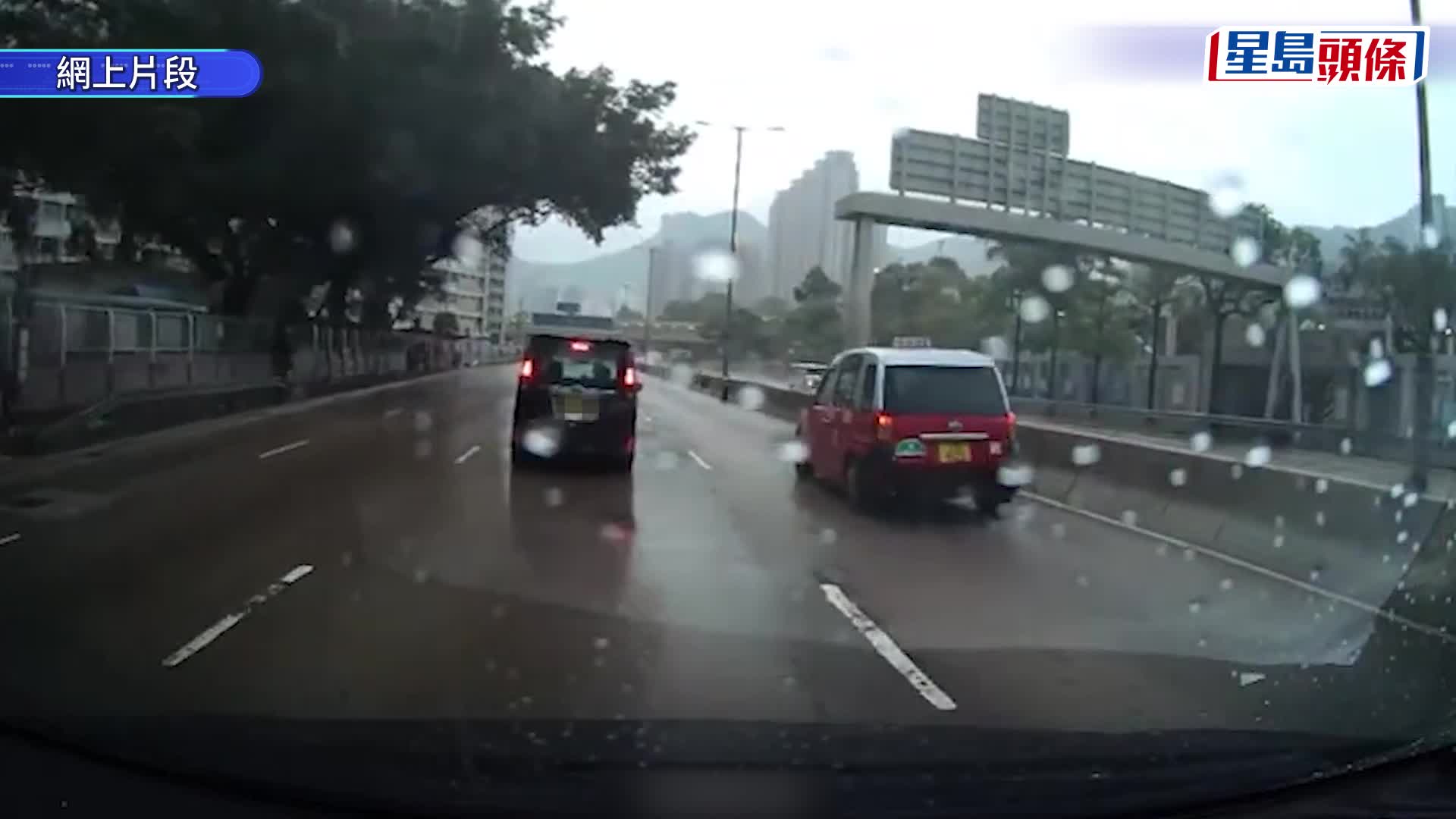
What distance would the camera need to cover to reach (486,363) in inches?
3984

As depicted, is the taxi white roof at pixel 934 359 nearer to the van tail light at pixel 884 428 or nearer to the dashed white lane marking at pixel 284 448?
the van tail light at pixel 884 428

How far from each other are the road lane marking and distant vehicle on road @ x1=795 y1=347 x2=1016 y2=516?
1.14 metres

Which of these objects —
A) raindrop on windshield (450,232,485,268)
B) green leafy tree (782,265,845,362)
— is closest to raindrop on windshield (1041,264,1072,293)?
green leafy tree (782,265,845,362)

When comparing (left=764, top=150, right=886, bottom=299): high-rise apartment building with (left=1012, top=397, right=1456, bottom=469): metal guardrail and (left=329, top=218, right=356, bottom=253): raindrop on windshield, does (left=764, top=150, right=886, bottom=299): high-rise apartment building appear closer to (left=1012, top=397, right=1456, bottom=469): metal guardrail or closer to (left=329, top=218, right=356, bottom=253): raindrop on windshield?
(left=1012, top=397, right=1456, bottom=469): metal guardrail

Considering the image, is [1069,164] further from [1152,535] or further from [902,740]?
[902,740]

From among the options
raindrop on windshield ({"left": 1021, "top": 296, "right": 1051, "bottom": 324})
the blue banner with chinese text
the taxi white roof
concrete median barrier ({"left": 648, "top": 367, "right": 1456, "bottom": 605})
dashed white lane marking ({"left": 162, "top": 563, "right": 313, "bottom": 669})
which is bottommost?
dashed white lane marking ({"left": 162, "top": 563, "right": 313, "bottom": 669})

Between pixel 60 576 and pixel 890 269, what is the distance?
34.9 metres

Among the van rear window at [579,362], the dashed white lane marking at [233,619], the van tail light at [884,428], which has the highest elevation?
the van rear window at [579,362]

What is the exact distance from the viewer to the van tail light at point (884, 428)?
42.7ft

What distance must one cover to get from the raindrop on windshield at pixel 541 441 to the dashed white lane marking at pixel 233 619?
24.9ft

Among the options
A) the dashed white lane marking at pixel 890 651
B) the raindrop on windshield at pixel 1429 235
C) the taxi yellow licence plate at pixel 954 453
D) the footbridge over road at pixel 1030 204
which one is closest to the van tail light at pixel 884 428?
the taxi yellow licence plate at pixel 954 453

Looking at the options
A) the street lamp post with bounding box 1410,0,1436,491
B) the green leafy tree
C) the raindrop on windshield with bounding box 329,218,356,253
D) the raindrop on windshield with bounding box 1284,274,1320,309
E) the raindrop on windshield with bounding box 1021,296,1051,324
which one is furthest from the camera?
the green leafy tree

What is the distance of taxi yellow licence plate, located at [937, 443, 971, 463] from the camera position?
13.0m

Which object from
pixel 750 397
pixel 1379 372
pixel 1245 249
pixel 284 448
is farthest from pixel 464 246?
pixel 1379 372
